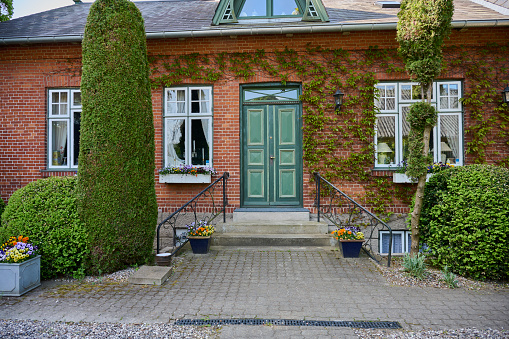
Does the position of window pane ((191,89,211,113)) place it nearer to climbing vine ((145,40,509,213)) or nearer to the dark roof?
climbing vine ((145,40,509,213))

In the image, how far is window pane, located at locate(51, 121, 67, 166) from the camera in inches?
291

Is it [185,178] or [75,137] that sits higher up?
[75,137]

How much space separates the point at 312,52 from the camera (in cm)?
693

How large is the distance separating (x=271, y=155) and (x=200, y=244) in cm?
255

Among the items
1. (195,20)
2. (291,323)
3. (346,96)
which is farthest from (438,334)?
(195,20)

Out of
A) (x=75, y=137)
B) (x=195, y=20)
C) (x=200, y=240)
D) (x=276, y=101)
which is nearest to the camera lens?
(x=200, y=240)

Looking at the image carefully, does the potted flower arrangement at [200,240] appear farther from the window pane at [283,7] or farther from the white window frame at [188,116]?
the window pane at [283,7]

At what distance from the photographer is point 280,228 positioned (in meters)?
6.08

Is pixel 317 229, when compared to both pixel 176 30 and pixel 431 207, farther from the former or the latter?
pixel 176 30

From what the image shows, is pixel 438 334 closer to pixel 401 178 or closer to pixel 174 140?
pixel 401 178

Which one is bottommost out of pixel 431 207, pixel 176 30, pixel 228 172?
pixel 431 207

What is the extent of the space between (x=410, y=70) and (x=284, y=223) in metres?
3.30

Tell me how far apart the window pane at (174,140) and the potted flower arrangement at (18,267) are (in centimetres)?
345

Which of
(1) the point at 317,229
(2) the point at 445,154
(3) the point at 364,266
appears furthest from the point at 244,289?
(2) the point at 445,154
